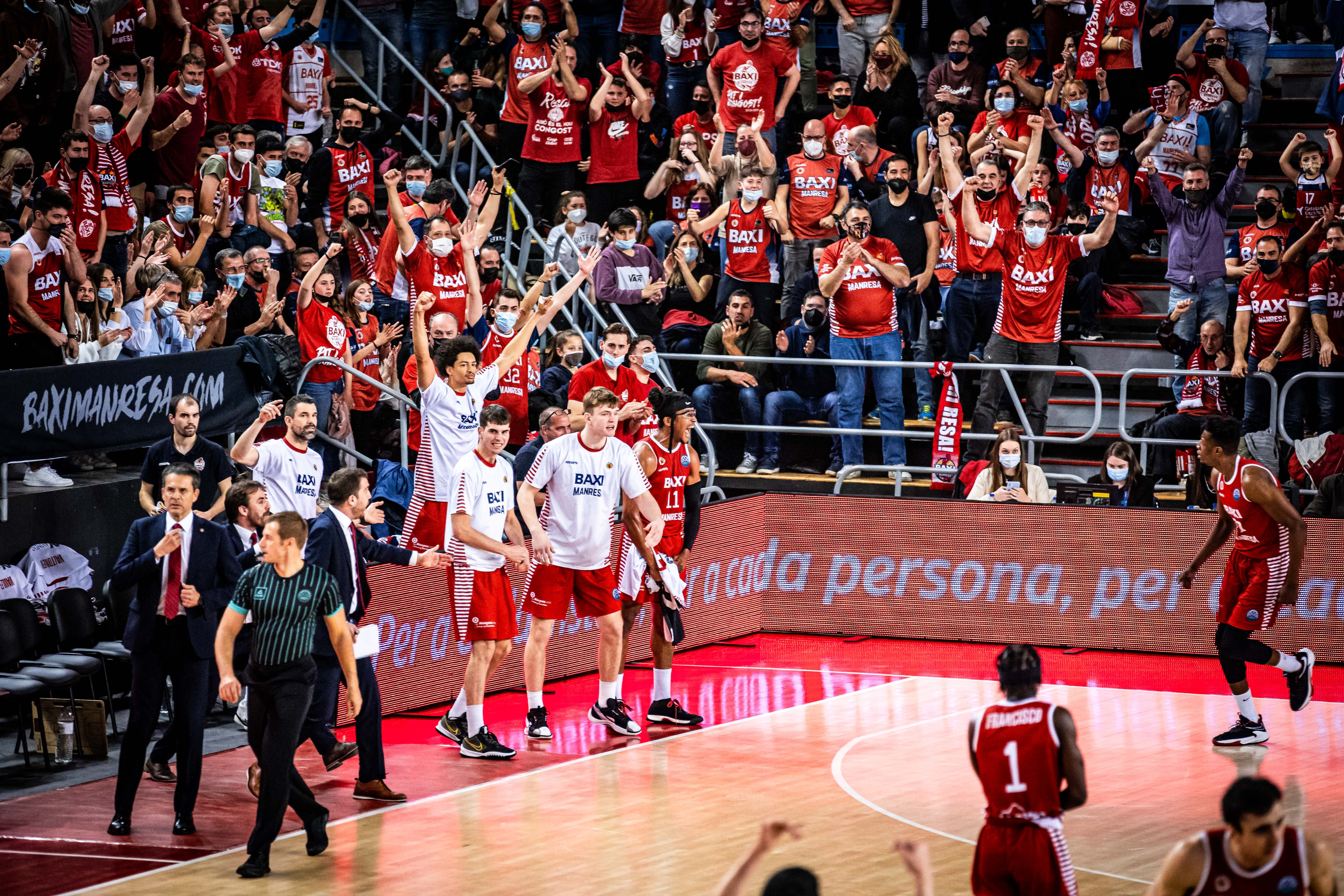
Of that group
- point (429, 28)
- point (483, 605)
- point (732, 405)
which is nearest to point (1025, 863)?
point (483, 605)

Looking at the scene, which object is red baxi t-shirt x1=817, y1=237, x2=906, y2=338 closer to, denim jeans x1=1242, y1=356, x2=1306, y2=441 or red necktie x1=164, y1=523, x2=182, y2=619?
denim jeans x1=1242, y1=356, x2=1306, y2=441

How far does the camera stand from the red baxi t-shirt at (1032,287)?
16.4 metres

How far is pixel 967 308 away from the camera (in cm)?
1702

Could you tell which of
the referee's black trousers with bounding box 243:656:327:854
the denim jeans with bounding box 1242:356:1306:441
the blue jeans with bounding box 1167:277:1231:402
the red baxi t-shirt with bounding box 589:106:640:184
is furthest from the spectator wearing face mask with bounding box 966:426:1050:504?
the referee's black trousers with bounding box 243:656:327:854

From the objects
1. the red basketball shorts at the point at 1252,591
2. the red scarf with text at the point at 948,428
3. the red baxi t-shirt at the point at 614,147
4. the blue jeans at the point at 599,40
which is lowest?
the red basketball shorts at the point at 1252,591

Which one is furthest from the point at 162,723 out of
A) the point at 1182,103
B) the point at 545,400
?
the point at 1182,103

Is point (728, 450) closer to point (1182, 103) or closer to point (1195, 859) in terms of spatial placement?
point (1182, 103)

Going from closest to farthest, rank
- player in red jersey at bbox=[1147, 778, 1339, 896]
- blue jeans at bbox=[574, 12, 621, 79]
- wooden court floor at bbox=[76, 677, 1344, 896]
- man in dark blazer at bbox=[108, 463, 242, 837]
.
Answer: player in red jersey at bbox=[1147, 778, 1339, 896] → wooden court floor at bbox=[76, 677, 1344, 896] → man in dark blazer at bbox=[108, 463, 242, 837] → blue jeans at bbox=[574, 12, 621, 79]

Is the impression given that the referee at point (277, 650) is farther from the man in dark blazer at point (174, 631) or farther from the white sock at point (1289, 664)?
the white sock at point (1289, 664)

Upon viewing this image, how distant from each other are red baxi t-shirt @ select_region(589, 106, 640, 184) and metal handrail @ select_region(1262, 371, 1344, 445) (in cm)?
745

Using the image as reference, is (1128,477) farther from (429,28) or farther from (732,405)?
(429,28)

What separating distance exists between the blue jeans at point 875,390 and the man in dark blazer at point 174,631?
321 inches

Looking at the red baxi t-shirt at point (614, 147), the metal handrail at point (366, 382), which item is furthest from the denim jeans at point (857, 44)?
the metal handrail at point (366, 382)

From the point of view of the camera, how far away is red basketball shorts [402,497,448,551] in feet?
41.1
